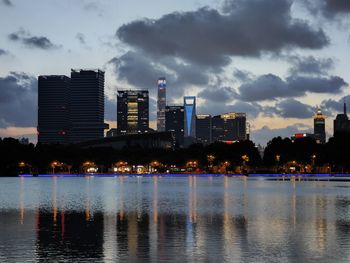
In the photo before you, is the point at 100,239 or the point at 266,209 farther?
the point at 266,209

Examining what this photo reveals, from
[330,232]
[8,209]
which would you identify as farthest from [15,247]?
[8,209]

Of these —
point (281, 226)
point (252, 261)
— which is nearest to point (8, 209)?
point (281, 226)

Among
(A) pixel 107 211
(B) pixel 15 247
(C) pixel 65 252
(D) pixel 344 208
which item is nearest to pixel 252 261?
(C) pixel 65 252

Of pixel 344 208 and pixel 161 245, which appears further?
pixel 344 208

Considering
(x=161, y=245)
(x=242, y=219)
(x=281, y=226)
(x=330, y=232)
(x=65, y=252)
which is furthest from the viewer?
(x=242, y=219)

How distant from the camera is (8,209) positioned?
47000mm

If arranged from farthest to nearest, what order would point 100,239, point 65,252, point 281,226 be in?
point 281,226 < point 100,239 < point 65,252

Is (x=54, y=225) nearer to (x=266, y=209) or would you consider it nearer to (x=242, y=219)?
(x=242, y=219)

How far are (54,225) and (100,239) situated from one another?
A: 729 centimetres

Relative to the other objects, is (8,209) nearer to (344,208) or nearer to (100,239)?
(100,239)

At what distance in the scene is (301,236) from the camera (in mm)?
29078

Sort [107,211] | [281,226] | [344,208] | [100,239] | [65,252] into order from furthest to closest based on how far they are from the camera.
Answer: [344,208], [107,211], [281,226], [100,239], [65,252]

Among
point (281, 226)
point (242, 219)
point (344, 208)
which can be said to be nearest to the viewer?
point (281, 226)

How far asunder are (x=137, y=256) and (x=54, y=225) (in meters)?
12.7
